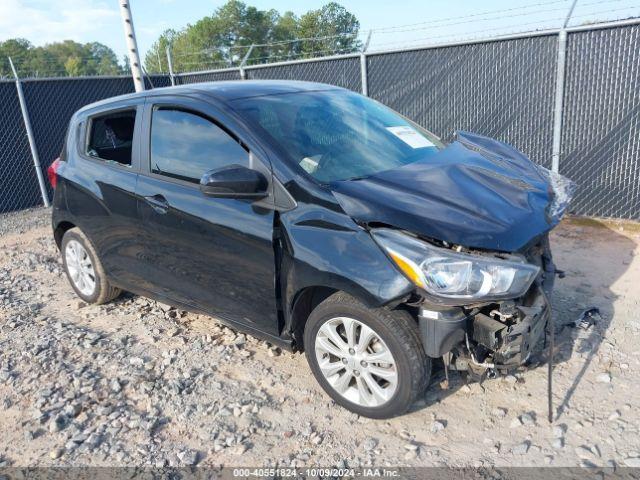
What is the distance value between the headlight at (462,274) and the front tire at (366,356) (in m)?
0.26

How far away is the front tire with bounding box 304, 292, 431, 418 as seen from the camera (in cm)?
266

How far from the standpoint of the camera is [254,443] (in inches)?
112

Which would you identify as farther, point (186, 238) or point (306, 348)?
point (186, 238)

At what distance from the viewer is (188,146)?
11.5ft

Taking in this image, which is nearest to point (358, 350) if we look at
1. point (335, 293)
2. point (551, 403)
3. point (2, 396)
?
point (335, 293)

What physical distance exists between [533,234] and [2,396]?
11.2 feet

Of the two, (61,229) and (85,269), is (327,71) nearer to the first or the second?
(61,229)

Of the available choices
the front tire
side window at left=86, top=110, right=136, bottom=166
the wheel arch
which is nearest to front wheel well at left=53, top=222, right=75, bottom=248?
the wheel arch

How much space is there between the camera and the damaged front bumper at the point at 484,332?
256 cm

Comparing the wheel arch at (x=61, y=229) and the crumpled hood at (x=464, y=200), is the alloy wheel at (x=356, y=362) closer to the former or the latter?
the crumpled hood at (x=464, y=200)

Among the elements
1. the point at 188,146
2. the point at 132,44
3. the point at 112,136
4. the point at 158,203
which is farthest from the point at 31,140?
the point at 188,146

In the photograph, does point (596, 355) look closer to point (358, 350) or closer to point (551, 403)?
point (551, 403)

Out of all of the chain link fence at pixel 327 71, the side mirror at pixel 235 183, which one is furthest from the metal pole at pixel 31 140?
the side mirror at pixel 235 183

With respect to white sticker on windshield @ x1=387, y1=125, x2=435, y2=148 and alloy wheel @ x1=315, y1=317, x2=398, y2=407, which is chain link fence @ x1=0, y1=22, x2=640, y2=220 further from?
alloy wheel @ x1=315, y1=317, x2=398, y2=407
